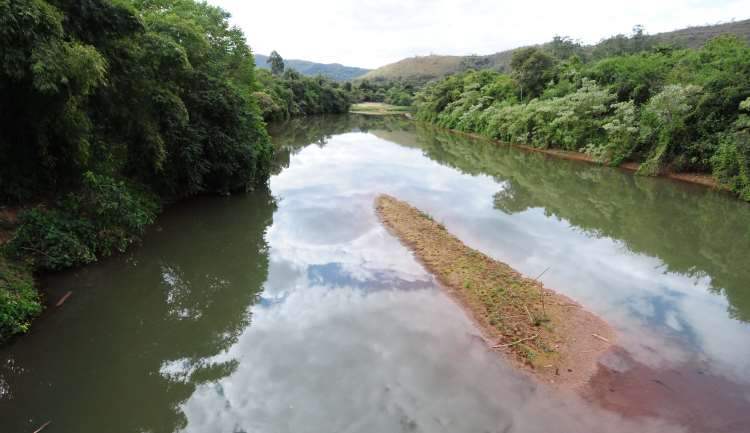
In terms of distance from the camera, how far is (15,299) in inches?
301

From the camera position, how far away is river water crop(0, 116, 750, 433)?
6031 mm

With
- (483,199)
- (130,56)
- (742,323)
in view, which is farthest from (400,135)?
(742,323)

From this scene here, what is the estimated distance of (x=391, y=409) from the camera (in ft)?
20.1

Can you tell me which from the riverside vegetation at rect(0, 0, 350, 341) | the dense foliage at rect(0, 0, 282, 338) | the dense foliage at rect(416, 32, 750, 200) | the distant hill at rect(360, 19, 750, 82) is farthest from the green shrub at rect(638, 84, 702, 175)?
the distant hill at rect(360, 19, 750, 82)

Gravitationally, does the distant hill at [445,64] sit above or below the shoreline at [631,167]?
above

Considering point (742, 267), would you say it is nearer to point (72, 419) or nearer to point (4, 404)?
point (72, 419)

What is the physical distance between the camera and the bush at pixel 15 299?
727 centimetres

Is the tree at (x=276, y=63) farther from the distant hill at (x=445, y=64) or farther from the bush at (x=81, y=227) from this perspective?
the bush at (x=81, y=227)

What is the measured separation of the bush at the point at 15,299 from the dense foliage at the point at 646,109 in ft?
80.7

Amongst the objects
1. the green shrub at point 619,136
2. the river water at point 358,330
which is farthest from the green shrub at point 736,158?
the green shrub at point 619,136

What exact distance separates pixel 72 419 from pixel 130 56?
9.97 meters

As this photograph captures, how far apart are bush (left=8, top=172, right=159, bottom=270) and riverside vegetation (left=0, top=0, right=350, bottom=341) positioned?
27 mm

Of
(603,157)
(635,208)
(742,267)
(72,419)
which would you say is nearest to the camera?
(72,419)

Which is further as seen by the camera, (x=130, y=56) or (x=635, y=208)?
(x=635, y=208)
